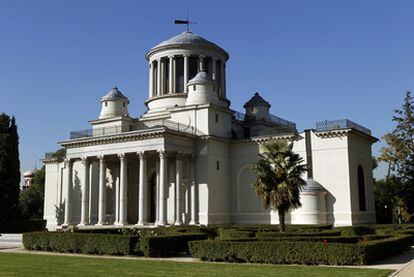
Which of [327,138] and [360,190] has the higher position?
[327,138]

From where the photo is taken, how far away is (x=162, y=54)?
52.3 metres

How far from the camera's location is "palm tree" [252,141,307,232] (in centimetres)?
2958

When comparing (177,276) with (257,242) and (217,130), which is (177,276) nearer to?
(257,242)

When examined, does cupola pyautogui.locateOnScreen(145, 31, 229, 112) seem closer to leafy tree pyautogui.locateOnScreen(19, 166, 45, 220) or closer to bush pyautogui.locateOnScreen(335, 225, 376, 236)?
bush pyautogui.locateOnScreen(335, 225, 376, 236)

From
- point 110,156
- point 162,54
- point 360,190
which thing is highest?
point 162,54

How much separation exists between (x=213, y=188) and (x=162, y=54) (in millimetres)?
17590

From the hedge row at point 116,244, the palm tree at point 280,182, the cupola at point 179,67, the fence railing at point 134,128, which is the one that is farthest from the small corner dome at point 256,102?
the hedge row at point 116,244

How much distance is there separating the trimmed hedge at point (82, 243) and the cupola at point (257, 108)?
94.6ft

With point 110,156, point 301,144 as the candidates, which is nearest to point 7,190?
point 110,156

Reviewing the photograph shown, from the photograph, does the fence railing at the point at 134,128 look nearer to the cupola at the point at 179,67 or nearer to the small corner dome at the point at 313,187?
the cupola at the point at 179,67

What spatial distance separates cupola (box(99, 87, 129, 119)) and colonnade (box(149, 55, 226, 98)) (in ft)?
12.1

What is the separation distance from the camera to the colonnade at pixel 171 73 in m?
51.1

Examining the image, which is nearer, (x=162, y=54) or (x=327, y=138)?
(x=327, y=138)

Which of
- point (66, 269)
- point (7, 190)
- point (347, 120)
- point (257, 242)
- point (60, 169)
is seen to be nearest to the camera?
point (66, 269)
